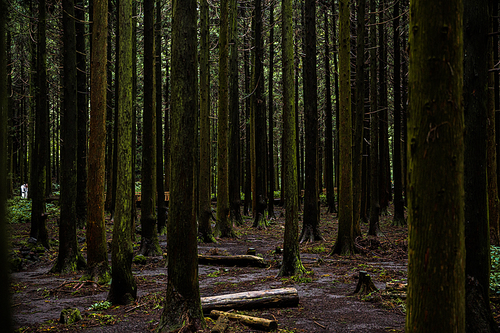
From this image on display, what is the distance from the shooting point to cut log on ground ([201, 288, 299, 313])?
6441 mm

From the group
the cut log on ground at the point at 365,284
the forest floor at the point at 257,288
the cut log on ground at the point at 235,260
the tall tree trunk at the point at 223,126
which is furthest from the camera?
the tall tree trunk at the point at 223,126

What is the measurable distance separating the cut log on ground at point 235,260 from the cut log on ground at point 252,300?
3.82m

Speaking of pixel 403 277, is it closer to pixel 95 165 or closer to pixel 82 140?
pixel 95 165

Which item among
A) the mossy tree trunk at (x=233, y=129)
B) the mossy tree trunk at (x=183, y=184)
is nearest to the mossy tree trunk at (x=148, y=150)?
the mossy tree trunk at (x=183, y=184)

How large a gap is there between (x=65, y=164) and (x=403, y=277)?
8615 mm

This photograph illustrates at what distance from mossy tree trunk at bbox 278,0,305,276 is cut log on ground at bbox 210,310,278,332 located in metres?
3.02

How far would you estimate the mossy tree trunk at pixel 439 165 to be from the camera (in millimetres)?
3250

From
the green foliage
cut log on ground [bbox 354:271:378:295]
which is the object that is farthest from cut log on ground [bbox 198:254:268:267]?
the green foliage

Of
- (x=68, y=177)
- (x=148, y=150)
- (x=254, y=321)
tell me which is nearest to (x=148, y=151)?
(x=148, y=150)

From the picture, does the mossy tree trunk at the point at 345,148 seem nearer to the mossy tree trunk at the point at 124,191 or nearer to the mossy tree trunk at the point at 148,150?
the mossy tree trunk at the point at 148,150

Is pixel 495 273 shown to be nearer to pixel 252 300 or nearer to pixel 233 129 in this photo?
pixel 252 300

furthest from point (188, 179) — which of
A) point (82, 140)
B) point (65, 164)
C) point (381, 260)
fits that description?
point (82, 140)

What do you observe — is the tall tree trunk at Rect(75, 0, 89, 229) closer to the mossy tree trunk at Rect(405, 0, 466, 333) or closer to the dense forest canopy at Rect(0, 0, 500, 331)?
the dense forest canopy at Rect(0, 0, 500, 331)

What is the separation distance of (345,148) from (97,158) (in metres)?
7.13
